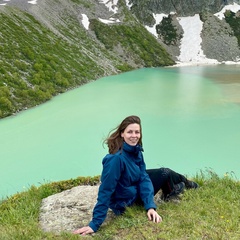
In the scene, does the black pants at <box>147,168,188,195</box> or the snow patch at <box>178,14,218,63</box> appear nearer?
the black pants at <box>147,168,188,195</box>

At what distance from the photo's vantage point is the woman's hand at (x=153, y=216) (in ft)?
20.0

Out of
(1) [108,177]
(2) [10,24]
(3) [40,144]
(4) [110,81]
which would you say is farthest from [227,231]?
(2) [10,24]

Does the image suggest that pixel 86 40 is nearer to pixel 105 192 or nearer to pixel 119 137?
pixel 119 137

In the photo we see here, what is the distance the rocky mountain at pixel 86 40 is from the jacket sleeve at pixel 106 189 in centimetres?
2047

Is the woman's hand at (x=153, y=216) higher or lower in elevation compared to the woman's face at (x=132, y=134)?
lower

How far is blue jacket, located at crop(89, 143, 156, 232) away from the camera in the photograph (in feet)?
19.7

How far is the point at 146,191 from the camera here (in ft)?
21.2

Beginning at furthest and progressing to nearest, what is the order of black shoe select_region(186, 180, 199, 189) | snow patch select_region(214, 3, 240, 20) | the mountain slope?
snow patch select_region(214, 3, 240, 20) < the mountain slope < black shoe select_region(186, 180, 199, 189)

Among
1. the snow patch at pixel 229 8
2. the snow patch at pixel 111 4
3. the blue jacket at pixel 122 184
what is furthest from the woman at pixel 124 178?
the snow patch at pixel 229 8

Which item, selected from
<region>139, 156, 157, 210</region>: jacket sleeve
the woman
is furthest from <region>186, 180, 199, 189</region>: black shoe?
<region>139, 156, 157, 210</region>: jacket sleeve

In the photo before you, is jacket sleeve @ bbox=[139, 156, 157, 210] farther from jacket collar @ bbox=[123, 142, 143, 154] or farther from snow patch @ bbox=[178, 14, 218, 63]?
snow patch @ bbox=[178, 14, 218, 63]

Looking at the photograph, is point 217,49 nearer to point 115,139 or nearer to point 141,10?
point 141,10

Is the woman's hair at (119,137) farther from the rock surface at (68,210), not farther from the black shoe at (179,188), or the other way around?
the black shoe at (179,188)

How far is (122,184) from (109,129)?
14892 millimetres
